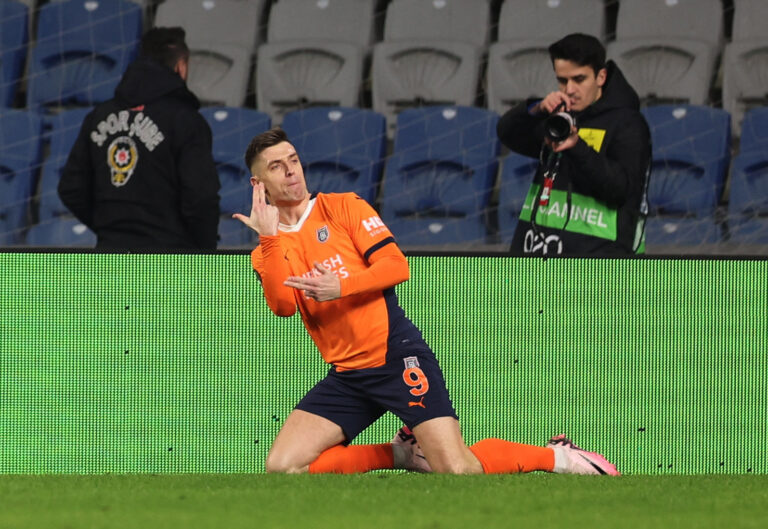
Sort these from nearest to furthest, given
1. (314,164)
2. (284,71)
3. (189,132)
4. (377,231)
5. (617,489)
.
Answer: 1. (617,489)
2. (377,231)
3. (189,132)
4. (314,164)
5. (284,71)

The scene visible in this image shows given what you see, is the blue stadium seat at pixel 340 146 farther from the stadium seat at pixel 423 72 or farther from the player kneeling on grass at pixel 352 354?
the player kneeling on grass at pixel 352 354

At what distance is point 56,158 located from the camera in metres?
8.13

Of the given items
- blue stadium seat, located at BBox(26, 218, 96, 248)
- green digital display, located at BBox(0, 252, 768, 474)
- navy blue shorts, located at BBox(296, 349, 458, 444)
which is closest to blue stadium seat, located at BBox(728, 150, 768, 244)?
green digital display, located at BBox(0, 252, 768, 474)

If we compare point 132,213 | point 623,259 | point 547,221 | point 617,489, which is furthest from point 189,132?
point 617,489

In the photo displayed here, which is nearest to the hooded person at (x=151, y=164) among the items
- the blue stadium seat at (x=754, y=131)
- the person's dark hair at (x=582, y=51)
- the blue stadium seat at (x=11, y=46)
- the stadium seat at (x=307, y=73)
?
the person's dark hair at (x=582, y=51)

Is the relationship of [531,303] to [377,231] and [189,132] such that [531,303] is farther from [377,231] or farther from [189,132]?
[189,132]

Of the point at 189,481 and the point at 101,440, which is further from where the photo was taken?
the point at 101,440

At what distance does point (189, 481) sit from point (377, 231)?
1130 millimetres

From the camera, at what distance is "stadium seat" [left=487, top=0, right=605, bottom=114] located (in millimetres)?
8492

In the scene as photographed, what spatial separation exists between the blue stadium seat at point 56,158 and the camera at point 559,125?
165 inches

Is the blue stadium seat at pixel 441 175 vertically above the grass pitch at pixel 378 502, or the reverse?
the grass pitch at pixel 378 502

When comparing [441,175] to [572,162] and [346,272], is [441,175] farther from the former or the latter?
[346,272]

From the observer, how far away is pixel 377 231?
4344 millimetres

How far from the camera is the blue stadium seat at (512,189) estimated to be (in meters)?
7.63
